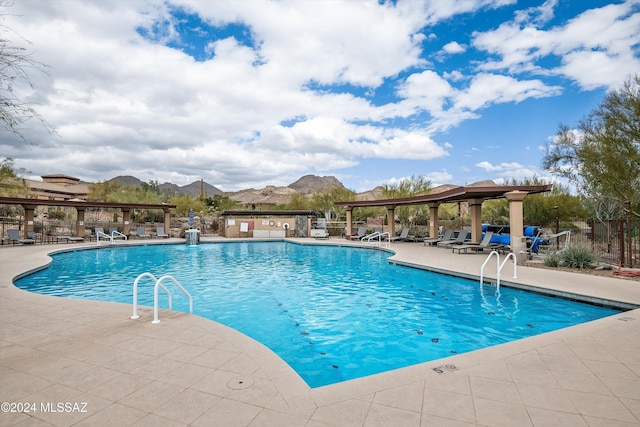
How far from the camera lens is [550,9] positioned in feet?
38.7

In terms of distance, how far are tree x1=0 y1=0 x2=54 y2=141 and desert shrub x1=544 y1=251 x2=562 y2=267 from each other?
1247 cm

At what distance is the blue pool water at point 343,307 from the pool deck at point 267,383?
4.00ft

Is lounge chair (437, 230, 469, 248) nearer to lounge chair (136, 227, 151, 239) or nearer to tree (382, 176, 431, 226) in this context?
tree (382, 176, 431, 226)

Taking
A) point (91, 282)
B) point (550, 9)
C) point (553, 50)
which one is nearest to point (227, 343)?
point (91, 282)

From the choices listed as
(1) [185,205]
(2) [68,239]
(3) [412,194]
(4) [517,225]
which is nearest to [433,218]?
(4) [517,225]

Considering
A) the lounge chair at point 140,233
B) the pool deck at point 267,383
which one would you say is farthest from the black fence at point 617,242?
the lounge chair at point 140,233

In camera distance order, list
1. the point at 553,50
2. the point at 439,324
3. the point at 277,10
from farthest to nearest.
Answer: the point at 553,50 < the point at 277,10 < the point at 439,324

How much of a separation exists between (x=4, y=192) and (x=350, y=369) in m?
29.5

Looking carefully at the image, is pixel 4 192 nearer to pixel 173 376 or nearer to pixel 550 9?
pixel 173 376

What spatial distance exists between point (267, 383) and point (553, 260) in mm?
10773

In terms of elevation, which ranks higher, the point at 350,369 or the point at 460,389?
the point at 460,389

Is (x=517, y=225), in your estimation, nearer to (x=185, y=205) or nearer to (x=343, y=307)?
(x=343, y=307)

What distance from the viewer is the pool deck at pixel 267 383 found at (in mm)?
2344

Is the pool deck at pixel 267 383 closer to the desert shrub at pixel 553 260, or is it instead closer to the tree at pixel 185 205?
the desert shrub at pixel 553 260
